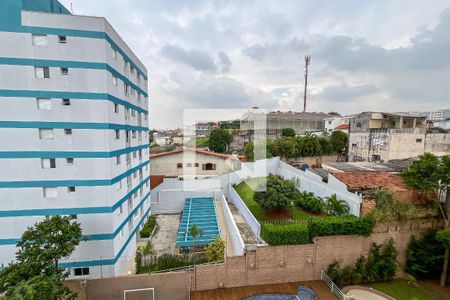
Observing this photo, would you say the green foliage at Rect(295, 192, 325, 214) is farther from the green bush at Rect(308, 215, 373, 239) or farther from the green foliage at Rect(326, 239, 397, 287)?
the green foliage at Rect(326, 239, 397, 287)

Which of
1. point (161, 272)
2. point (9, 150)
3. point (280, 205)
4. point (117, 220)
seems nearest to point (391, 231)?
point (280, 205)

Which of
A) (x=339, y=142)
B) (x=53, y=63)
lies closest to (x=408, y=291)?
(x=53, y=63)

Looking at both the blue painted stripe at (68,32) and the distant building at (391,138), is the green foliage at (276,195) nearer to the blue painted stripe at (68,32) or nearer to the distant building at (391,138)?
the blue painted stripe at (68,32)

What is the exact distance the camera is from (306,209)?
52.6ft

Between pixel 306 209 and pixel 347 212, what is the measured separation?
9.44 ft

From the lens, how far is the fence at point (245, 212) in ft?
43.9

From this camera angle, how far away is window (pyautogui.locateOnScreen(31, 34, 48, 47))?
416 inches

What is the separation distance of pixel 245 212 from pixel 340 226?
6.13 meters

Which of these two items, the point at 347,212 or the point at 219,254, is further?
the point at 347,212

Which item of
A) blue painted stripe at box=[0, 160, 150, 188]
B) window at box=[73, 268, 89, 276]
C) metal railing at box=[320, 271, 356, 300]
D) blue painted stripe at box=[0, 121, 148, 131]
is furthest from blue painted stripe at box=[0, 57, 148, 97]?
metal railing at box=[320, 271, 356, 300]

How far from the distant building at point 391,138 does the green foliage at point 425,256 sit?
15827 millimetres

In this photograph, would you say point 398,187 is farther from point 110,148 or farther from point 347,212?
point 110,148

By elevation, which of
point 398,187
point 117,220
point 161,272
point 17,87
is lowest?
point 161,272

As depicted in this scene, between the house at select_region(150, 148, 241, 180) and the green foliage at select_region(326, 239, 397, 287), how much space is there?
1499 centimetres
